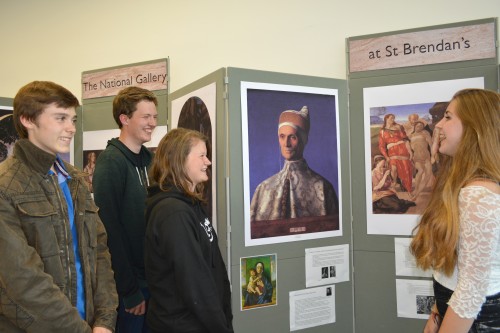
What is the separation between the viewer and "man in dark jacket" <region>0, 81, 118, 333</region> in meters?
1.62

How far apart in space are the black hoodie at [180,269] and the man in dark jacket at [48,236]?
25cm

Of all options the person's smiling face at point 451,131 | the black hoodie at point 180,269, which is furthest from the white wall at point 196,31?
the black hoodie at point 180,269

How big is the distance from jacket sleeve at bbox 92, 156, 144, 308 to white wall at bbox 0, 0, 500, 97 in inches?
85.7

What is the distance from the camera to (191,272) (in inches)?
70.9

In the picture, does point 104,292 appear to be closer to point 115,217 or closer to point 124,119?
point 115,217

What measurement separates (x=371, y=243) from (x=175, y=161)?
151 cm

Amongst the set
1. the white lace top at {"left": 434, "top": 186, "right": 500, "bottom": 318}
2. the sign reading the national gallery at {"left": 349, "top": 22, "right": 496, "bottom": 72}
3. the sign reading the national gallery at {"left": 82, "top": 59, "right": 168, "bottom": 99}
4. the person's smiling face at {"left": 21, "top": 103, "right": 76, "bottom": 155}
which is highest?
the sign reading the national gallery at {"left": 82, "top": 59, "right": 168, "bottom": 99}

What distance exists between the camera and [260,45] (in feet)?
13.7

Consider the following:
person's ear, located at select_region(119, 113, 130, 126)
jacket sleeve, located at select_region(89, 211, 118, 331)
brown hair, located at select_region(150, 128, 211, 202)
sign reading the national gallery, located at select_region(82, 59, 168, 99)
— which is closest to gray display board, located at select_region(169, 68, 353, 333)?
brown hair, located at select_region(150, 128, 211, 202)

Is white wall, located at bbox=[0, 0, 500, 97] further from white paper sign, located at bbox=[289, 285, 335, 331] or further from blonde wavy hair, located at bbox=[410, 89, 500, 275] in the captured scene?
blonde wavy hair, located at bbox=[410, 89, 500, 275]

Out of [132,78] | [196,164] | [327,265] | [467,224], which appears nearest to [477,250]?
[467,224]

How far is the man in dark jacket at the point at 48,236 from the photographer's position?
162 centimetres

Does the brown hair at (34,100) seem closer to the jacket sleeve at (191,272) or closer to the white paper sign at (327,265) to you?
the jacket sleeve at (191,272)

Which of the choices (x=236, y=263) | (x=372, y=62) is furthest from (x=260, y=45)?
(x=236, y=263)
